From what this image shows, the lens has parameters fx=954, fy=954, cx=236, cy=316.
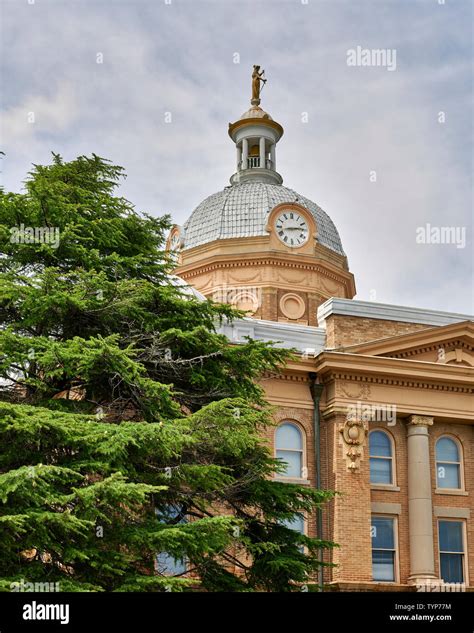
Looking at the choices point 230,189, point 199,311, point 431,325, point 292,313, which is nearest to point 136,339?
point 199,311

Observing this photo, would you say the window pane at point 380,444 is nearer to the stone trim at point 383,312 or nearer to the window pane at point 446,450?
the window pane at point 446,450

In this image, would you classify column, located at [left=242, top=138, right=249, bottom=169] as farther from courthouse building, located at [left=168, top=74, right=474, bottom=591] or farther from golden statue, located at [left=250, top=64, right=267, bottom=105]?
courthouse building, located at [left=168, top=74, right=474, bottom=591]

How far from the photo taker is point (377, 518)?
2697 centimetres

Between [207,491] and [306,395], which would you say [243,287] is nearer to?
[306,395]

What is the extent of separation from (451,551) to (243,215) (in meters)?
16.3

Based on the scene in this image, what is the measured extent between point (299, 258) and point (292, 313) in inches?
89.9

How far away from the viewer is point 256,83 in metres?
45.2

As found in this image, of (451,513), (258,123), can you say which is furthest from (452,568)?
(258,123)

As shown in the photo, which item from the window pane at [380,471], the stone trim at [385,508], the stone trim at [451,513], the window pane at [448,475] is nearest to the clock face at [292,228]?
the window pane at [380,471]

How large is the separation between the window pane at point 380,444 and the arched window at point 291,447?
2.10 m

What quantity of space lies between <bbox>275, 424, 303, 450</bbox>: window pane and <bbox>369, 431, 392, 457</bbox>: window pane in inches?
82.7

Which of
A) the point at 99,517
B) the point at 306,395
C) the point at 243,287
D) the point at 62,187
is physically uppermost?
the point at 243,287

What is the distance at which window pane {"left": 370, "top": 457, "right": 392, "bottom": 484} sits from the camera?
1078 inches

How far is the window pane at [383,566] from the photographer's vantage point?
26531mm
